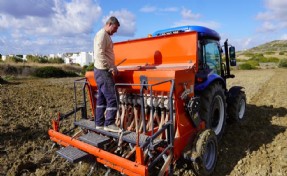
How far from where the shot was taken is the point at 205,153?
171 inches

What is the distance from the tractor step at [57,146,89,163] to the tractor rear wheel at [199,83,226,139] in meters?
2.13

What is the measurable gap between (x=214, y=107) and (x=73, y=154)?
279 centimetres

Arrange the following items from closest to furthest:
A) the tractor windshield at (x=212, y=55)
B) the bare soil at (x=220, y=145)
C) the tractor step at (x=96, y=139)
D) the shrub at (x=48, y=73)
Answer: the tractor step at (x=96, y=139)
the bare soil at (x=220, y=145)
the tractor windshield at (x=212, y=55)
the shrub at (x=48, y=73)

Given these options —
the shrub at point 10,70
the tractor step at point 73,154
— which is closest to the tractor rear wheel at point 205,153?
the tractor step at point 73,154

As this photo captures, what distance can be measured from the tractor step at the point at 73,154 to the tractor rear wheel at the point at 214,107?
83.9 inches

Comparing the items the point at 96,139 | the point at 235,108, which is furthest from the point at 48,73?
the point at 96,139

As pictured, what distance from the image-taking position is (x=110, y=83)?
4523mm

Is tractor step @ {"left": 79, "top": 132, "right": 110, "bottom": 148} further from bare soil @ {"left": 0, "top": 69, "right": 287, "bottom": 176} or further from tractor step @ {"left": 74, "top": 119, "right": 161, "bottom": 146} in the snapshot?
bare soil @ {"left": 0, "top": 69, "right": 287, "bottom": 176}

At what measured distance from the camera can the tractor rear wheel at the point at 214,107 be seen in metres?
4.95

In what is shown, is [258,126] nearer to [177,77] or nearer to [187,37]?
[187,37]

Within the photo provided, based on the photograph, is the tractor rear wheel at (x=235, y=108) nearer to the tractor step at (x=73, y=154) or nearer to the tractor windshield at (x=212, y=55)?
the tractor windshield at (x=212, y=55)

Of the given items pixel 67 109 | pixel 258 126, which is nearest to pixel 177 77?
pixel 258 126

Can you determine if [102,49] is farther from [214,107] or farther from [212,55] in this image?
[212,55]

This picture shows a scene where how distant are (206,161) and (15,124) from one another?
202 inches
